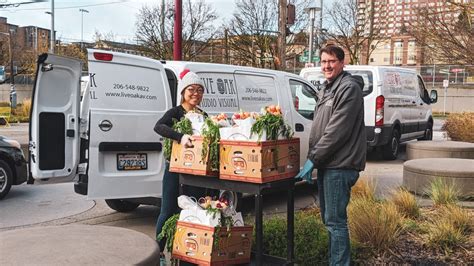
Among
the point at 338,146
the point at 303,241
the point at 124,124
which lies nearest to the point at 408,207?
the point at 303,241

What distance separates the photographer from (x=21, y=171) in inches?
335

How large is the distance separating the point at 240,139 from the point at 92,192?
2341mm

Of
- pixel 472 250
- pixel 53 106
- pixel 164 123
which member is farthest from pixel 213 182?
pixel 53 106

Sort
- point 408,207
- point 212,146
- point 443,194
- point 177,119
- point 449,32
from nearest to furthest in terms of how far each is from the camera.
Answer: point 212,146 < point 177,119 < point 408,207 < point 443,194 < point 449,32

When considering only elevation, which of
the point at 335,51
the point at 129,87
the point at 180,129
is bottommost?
the point at 180,129

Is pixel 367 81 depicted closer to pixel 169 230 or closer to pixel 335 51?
pixel 335 51

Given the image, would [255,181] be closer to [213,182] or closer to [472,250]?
[213,182]

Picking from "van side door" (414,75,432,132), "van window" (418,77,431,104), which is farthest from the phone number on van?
"van window" (418,77,431,104)

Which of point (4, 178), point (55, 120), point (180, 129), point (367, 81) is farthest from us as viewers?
point (367, 81)

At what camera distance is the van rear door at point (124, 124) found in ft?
18.0

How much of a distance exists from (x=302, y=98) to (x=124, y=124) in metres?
3.65

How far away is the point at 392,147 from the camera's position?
12.6m

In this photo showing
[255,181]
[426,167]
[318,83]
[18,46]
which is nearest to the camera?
[255,181]

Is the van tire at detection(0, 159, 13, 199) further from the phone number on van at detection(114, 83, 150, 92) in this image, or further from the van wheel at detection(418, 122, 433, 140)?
the van wheel at detection(418, 122, 433, 140)
